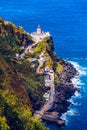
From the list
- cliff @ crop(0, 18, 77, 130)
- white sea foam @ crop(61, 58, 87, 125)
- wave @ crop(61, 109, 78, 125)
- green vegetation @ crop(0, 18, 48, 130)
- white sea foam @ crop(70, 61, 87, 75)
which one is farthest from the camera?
white sea foam @ crop(70, 61, 87, 75)

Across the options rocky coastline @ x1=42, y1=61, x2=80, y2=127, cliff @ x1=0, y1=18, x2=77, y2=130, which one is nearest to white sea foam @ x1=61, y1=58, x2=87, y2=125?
rocky coastline @ x1=42, y1=61, x2=80, y2=127

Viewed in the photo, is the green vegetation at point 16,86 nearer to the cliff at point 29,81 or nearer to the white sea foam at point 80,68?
the cliff at point 29,81

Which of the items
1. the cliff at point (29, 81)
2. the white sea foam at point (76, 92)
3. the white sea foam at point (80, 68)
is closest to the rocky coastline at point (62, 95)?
the cliff at point (29, 81)

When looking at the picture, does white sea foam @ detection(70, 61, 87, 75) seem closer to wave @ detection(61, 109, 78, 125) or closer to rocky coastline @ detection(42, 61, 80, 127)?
rocky coastline @ detection(42, 61, 80, 127)

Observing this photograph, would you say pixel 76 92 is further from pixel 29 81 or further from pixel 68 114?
pixel 68 114

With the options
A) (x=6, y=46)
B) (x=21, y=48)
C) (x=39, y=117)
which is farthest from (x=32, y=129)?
(x=21, y=48)

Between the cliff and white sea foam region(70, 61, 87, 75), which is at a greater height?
white sea foam region(70, 61, 87, 75)

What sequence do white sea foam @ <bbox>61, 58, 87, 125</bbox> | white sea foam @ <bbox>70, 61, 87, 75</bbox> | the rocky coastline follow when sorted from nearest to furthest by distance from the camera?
1. the rocky coastline
2. white sea foam @ <bbox>61, 58, 87, 125</bbox>
3. white sea foam @ <bbox>70, 61, 87, 75</bbox>
